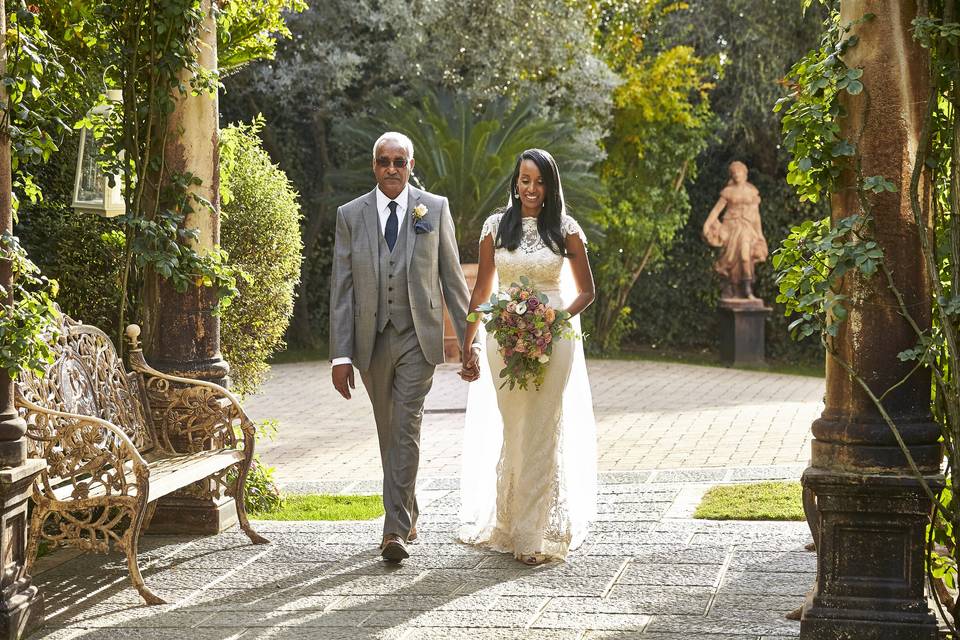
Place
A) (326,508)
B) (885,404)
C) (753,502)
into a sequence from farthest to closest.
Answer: (326,508), (753,502), (885,404)

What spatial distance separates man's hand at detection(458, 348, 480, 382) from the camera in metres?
5.91

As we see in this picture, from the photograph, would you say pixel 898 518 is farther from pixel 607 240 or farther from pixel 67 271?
pixel 607 240

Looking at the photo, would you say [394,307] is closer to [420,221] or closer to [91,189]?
[420,221]

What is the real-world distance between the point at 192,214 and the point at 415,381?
154 centimetres

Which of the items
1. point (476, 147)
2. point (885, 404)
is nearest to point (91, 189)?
point (885, 404)

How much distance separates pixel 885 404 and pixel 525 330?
1960 millimetres

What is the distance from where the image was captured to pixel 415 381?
5.79m

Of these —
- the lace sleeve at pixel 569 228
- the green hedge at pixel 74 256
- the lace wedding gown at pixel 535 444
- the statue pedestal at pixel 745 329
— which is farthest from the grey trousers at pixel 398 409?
the statue pedestal at pixel 745 329

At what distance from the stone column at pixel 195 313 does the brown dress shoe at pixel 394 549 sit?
1183 millimetres

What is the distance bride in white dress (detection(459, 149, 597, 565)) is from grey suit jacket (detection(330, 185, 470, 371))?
0.16 metres

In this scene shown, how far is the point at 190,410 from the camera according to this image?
6.39 metres

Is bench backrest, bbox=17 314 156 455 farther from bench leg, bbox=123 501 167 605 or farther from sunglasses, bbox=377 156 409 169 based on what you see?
sunglasses, bbox=377 156 409 169

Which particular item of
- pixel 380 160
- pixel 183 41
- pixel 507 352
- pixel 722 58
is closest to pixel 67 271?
pixel 183 41

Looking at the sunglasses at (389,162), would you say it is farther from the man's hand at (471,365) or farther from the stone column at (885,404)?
the stone column at (885,404)
